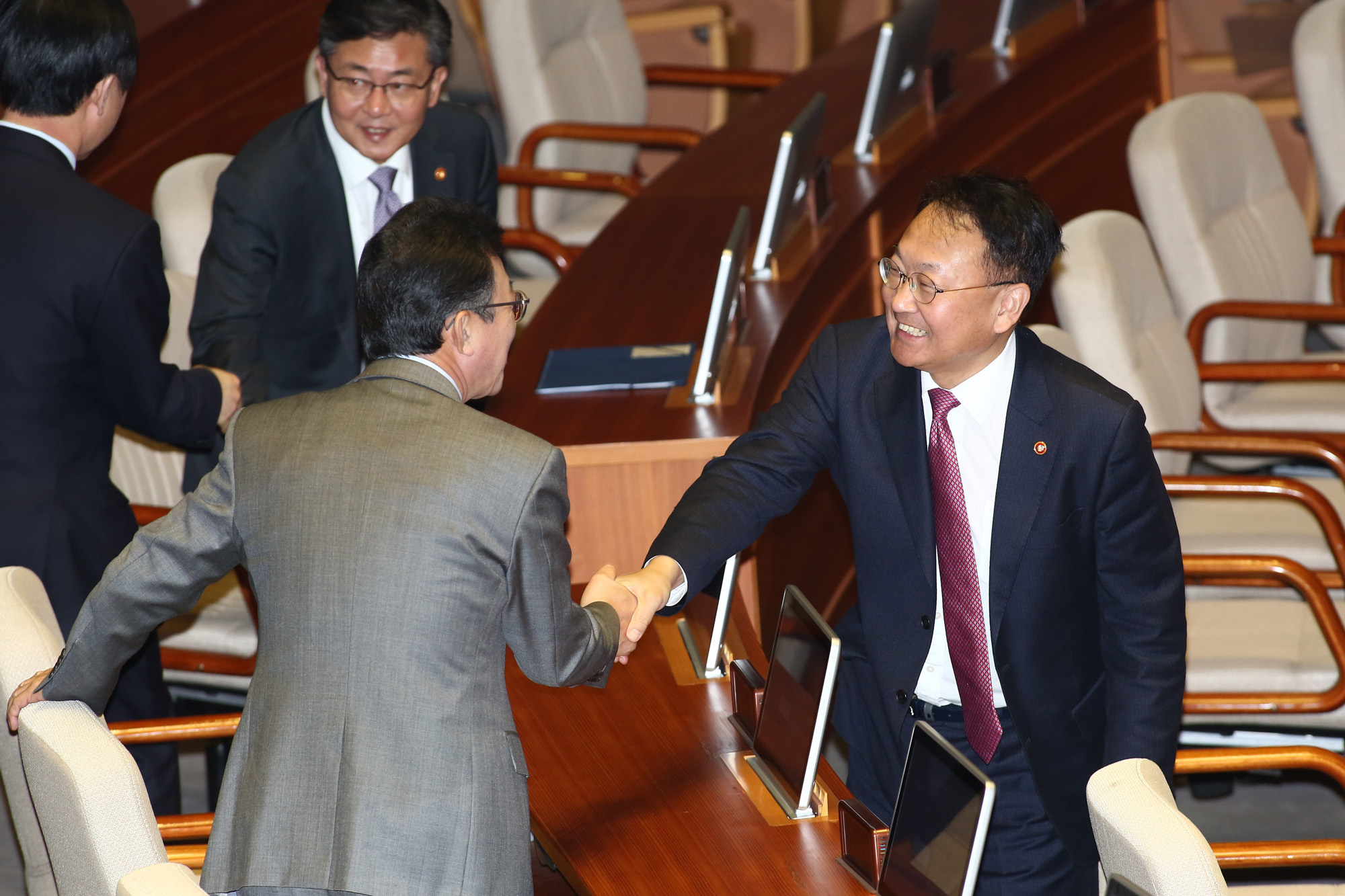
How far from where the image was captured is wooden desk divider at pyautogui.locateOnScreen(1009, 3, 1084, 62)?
4659mm

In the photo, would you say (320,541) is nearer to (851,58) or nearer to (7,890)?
(7,890)

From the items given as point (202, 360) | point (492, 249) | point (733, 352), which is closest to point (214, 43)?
point (202, 360)

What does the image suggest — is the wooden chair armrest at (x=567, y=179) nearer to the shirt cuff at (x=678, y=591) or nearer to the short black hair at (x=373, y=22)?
the short black hair at (x=373, y=22)

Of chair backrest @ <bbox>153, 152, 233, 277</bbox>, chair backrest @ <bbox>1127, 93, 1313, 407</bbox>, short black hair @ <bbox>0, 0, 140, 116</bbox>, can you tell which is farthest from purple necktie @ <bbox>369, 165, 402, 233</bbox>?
chair backrest @ <bbox>1127, 93, 1313, 407</bbox>

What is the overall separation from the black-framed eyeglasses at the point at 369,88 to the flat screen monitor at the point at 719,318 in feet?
2.38

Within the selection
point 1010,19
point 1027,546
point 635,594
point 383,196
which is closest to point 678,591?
point 635,594

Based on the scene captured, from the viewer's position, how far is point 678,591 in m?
2.17

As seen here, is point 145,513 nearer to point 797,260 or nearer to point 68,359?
point 68,359

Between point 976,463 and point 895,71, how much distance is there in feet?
6.68

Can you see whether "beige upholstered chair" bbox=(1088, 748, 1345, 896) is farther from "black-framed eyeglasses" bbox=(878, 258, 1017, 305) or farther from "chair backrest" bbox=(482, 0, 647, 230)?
"chair backrest" bbox=(482, 0, 647, 230)

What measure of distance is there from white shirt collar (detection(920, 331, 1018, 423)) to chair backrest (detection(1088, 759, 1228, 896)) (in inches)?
24.9

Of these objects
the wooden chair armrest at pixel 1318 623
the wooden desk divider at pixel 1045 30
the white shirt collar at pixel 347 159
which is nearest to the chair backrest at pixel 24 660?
the white shirt collar at pixel 347 159

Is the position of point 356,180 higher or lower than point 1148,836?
higher

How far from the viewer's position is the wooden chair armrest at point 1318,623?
279 centimetres
